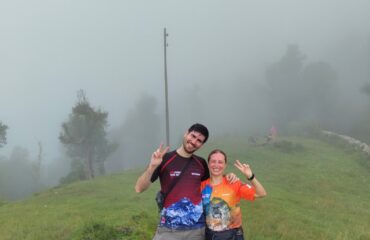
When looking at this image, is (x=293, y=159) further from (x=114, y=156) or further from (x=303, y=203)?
(x=114, y=156)

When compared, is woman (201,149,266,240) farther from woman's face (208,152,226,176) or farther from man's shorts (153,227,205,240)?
man's shorts (153,227,205,240)

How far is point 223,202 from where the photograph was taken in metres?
5.90

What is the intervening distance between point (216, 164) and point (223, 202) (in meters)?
0.55

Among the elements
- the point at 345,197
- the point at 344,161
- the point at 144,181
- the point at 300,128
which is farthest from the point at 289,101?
the point at 144,181

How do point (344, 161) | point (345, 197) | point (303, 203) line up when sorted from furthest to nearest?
point (344, 161)
point (345, 197)
point (303, 203)

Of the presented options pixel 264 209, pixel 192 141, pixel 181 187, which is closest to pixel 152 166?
pixel 181 187

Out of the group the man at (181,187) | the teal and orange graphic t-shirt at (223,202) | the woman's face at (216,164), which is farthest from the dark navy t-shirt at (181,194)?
the woman's face at (216,164)

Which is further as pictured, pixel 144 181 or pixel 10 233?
pixel 10 233

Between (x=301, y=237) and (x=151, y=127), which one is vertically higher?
(x=301, y=237)

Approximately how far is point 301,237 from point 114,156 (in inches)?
3657

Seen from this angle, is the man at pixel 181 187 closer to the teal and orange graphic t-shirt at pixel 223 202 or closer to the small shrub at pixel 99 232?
the teal and orange graphic t-shirt at pixel 223 202

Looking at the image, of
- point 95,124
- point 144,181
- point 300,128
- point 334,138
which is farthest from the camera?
point 300,128

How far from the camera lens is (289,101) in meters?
77.1

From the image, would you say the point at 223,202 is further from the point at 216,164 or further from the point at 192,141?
the point at 192,141
